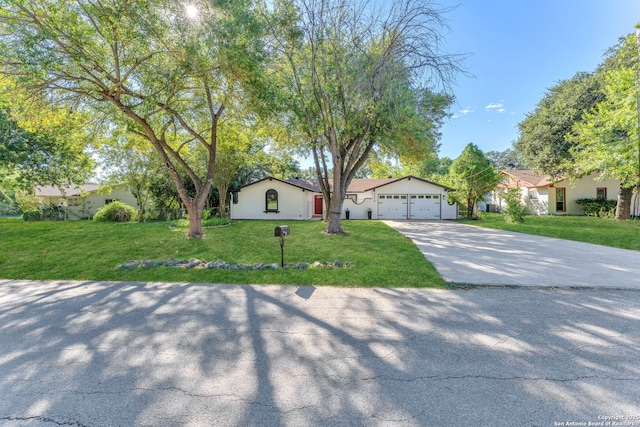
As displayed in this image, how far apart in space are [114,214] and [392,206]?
754 inches

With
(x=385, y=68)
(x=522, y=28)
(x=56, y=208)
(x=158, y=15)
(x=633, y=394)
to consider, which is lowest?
(x=633, y=394)

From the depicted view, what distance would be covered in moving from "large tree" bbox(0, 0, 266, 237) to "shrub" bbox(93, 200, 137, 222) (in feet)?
35.1

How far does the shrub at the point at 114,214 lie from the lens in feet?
56.6

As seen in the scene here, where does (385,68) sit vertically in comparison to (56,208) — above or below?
above

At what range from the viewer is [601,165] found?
1163 cm

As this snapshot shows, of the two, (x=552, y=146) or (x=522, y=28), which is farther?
(x=552, y=146)

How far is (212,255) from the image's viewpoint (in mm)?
7840

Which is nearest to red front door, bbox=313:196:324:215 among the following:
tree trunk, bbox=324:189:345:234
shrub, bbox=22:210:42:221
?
tree trunk, bbox=324:189:345:234

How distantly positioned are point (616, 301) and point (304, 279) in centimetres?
524

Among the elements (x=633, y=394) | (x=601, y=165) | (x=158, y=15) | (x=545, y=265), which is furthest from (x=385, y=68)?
(x=601, y=165)

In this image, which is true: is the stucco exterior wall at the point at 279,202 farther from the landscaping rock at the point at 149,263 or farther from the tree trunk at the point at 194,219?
the landscaping rock at the point at 149,263

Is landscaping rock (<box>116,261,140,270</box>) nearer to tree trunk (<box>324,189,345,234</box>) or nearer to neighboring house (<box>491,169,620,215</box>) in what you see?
tree trunk (<box>324,189,345,234</box>)

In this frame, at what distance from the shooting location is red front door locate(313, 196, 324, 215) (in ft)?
69.8

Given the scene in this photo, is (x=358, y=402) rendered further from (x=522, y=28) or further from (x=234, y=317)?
(x=522, y=28)
